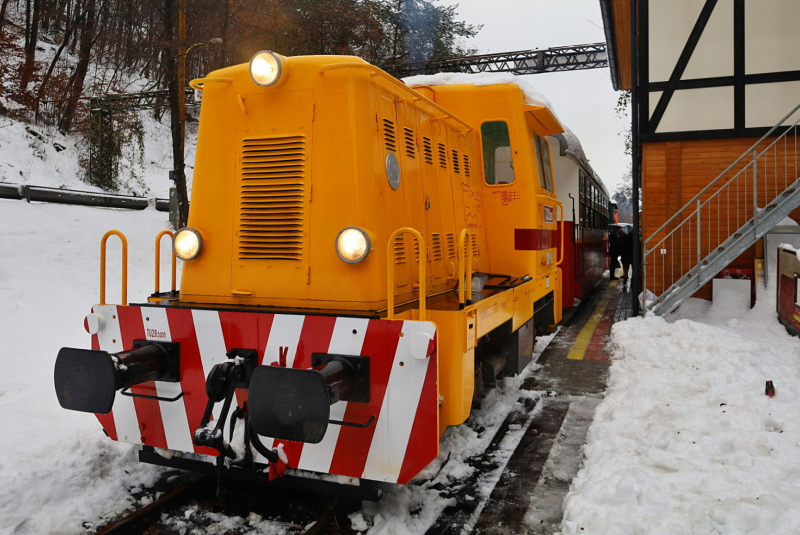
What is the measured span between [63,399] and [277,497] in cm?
138

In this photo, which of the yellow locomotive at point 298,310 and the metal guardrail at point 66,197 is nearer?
the yellow locomotive at point 298,310

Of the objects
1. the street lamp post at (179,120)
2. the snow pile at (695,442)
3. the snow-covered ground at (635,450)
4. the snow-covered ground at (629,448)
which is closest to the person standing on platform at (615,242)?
the snow-covered ground at (629,448)

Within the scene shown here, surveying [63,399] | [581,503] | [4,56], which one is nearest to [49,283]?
[63,399]

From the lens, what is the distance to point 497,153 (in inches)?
220

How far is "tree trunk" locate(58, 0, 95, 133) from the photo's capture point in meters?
21.6

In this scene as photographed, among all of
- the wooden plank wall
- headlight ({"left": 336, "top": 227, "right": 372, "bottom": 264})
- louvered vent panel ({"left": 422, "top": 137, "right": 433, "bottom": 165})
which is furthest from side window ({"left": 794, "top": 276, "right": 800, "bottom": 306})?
headlight ({"left": 336, "top": 227, "right": 372, "bottom": 264})

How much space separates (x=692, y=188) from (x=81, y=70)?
23.1 meters

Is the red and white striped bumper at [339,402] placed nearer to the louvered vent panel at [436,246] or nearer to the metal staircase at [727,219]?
the louvered vent panel at [436,246]

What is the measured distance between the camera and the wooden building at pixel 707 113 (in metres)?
9.38

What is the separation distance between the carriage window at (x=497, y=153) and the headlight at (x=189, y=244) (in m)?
2.98

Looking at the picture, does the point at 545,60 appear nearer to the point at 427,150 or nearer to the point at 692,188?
the point at 692,188

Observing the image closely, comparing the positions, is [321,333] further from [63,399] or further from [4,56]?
[4,56]

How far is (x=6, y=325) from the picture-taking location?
7.99 m

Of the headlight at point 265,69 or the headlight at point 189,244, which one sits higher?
the headlight at point 265,69
